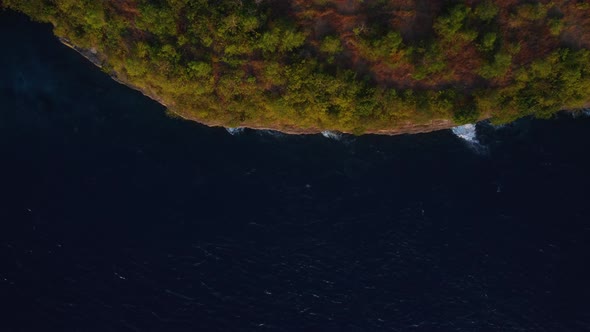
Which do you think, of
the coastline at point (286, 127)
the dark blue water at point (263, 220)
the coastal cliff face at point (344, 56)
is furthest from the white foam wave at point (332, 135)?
the coastal cliff face at point (344, 56)

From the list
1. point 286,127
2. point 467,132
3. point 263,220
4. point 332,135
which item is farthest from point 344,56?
point 263,220

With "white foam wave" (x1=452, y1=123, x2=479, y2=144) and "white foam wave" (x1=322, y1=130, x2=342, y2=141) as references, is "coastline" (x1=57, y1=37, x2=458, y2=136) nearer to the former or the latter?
"white foam wave" (x1=322, y1=130, x2=342, y2=141)

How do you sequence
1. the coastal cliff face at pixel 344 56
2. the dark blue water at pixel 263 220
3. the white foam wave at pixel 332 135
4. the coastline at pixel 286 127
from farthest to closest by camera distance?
the white foam wave at pixel 332 135, the coastline at pixel 286 127, the dark blue water at pixel 263 220, the coastal cliff face at pixel 344 56

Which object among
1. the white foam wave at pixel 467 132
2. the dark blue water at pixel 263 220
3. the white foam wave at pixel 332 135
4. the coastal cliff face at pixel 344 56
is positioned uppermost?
the coastal cliff face at pixel 344 56

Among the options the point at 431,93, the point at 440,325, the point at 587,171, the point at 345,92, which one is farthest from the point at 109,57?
the point at 587,171

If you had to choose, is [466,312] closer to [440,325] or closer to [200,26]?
[440,325]

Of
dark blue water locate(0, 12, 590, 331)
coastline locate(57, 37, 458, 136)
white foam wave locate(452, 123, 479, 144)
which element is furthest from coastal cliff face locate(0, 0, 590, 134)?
dark blue water locate(0, 12, 590, 331)

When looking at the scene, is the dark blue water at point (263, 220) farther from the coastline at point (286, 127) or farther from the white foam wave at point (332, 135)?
the white foam wave at point (332, 135)
